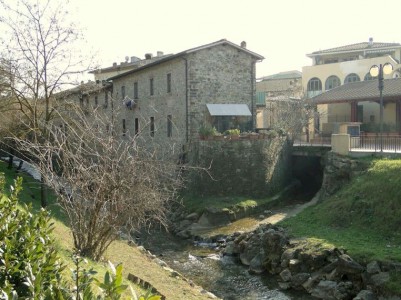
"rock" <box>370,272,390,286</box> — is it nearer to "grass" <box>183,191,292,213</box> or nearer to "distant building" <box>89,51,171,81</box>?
"grass" <box>183,191,292,213</box>

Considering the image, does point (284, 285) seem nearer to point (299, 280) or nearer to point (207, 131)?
point (299, 280)

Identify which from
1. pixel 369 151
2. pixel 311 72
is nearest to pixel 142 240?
pixel 369 151

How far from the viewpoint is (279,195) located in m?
25.1

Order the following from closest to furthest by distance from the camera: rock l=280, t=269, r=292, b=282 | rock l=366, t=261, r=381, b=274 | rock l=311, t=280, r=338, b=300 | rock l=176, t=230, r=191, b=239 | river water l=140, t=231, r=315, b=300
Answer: rock l=366, t=261, r=381, b=274 < rock l=311, t=280, r=338, b=300 < river water l=140, t=231, r=315, b=300 < rock l=280, t=269, r=292, b=282 < rock l=176, t=230, r=191, b=239

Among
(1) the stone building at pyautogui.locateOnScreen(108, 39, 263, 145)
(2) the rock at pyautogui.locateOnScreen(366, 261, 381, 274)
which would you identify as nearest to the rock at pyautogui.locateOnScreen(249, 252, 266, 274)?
(2) the rock at pyautogui.locateOnScreen(366, 261, 381, 274)

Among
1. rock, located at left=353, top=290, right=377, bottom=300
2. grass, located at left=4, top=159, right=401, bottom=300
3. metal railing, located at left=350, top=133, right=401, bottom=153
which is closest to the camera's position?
grass, located at left=4, top=159, right=401, bottom=300

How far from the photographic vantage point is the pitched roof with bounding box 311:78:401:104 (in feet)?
94.3

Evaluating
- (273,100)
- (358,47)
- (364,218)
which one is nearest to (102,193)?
(364,218)

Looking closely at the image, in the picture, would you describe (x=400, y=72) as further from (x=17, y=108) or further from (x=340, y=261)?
(x=17, y=108)

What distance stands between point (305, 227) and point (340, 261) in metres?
4.18

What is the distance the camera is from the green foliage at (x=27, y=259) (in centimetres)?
337

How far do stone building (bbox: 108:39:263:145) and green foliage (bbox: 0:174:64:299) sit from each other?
20.9m

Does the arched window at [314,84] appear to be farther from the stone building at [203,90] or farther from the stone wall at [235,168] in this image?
the stone wall at [235,168]

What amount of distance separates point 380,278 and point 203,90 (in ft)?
53.8
